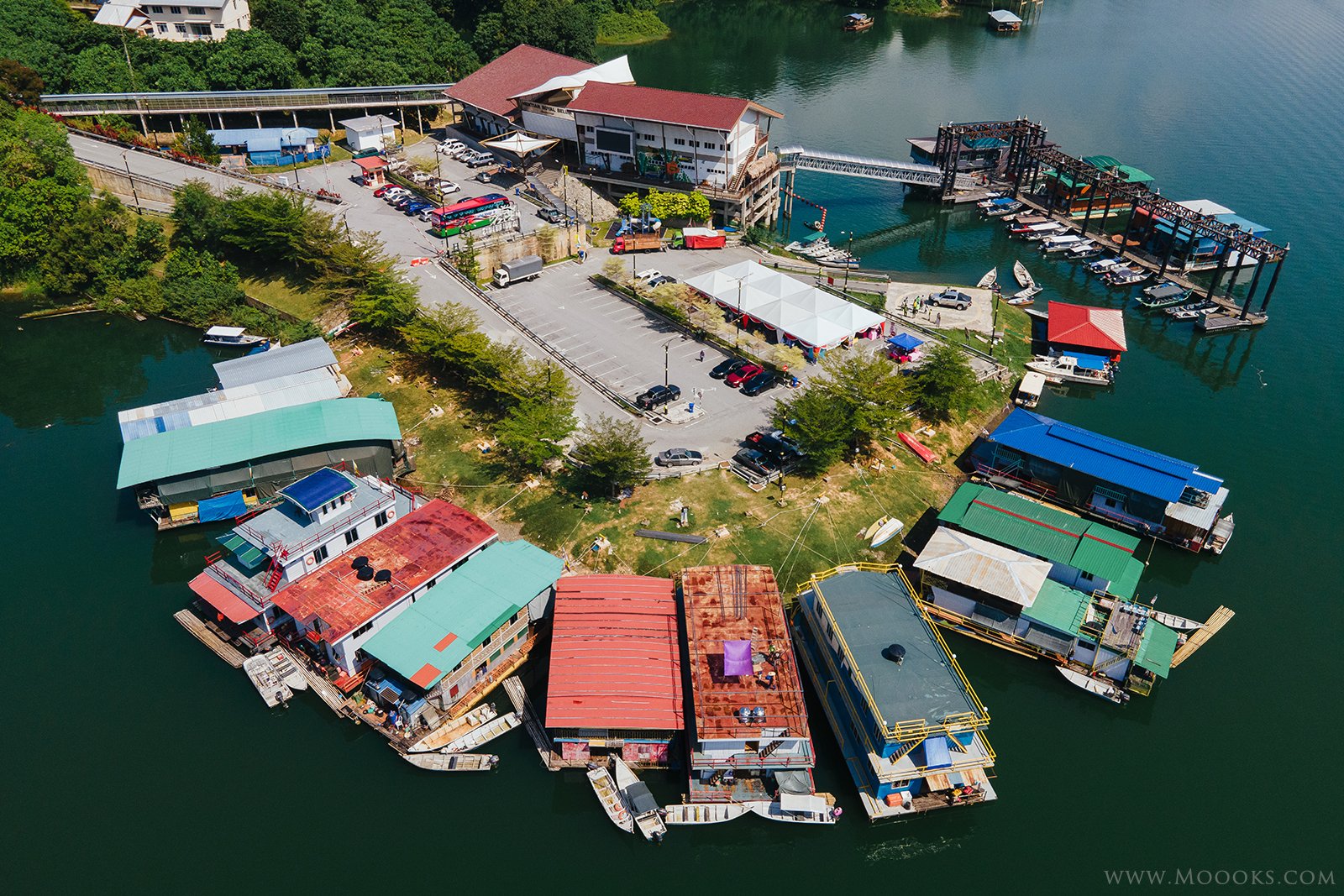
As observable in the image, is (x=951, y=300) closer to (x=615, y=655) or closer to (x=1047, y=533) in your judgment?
(x=1047, y=533)

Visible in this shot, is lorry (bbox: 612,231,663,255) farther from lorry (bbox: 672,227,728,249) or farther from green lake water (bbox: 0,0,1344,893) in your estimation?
green lake water (bbox: 0,0,1344,893)

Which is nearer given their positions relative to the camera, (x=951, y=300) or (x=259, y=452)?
(x=259, y=452)

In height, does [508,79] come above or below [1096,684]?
above

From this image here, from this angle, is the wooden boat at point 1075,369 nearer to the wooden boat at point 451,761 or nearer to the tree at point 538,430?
the tree at point 538,430

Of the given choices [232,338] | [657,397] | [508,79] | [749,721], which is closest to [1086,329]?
[657,397]

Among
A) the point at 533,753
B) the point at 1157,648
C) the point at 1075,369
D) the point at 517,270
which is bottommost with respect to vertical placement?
the point at 533,753

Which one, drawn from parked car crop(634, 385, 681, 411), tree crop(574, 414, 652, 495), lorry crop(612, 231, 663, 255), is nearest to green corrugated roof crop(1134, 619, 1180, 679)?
tree crop(574, 414, 652, 495)

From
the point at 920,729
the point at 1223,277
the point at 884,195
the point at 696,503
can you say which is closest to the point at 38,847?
the point at 696,503
